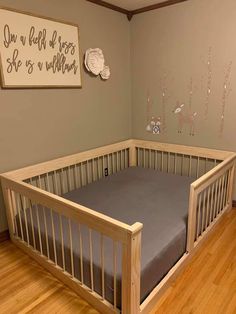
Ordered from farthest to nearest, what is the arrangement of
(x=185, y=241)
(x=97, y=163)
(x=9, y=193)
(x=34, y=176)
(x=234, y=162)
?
(x=97, y=163) → (x=234, y=162) → (x=34, y=176) → (x=9, y=193) → (x=185, y=241)

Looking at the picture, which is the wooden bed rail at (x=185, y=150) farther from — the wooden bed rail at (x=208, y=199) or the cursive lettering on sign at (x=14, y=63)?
the cursive lettering on sign at (x=14, y=63)

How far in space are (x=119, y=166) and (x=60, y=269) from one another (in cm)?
172

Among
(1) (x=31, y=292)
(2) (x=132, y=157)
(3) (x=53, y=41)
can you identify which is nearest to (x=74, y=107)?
(3) (x=53, y=41)

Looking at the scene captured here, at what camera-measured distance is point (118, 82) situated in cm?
303

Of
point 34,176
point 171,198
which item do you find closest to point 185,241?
point 171,198

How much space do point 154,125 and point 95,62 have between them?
1047mm

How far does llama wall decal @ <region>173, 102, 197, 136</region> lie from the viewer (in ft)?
9.14

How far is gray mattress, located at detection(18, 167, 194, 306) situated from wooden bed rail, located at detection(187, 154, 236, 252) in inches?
4.3

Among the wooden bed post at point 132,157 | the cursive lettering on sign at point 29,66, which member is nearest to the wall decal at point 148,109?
the wooden bed post at point 132,157

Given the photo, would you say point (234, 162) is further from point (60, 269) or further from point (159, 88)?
point (60, 269)

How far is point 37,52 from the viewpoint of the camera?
2.13 metres

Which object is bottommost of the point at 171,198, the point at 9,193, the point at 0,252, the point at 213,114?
the point at 0,252

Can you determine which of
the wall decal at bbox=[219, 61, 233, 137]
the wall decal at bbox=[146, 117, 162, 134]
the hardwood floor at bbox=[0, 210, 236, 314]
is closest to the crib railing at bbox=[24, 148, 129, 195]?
the wall decal at bbox=[146, 117, 162, 134]

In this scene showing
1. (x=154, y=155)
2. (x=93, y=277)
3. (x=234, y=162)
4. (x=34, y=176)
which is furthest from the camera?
(x=154, y=155)
